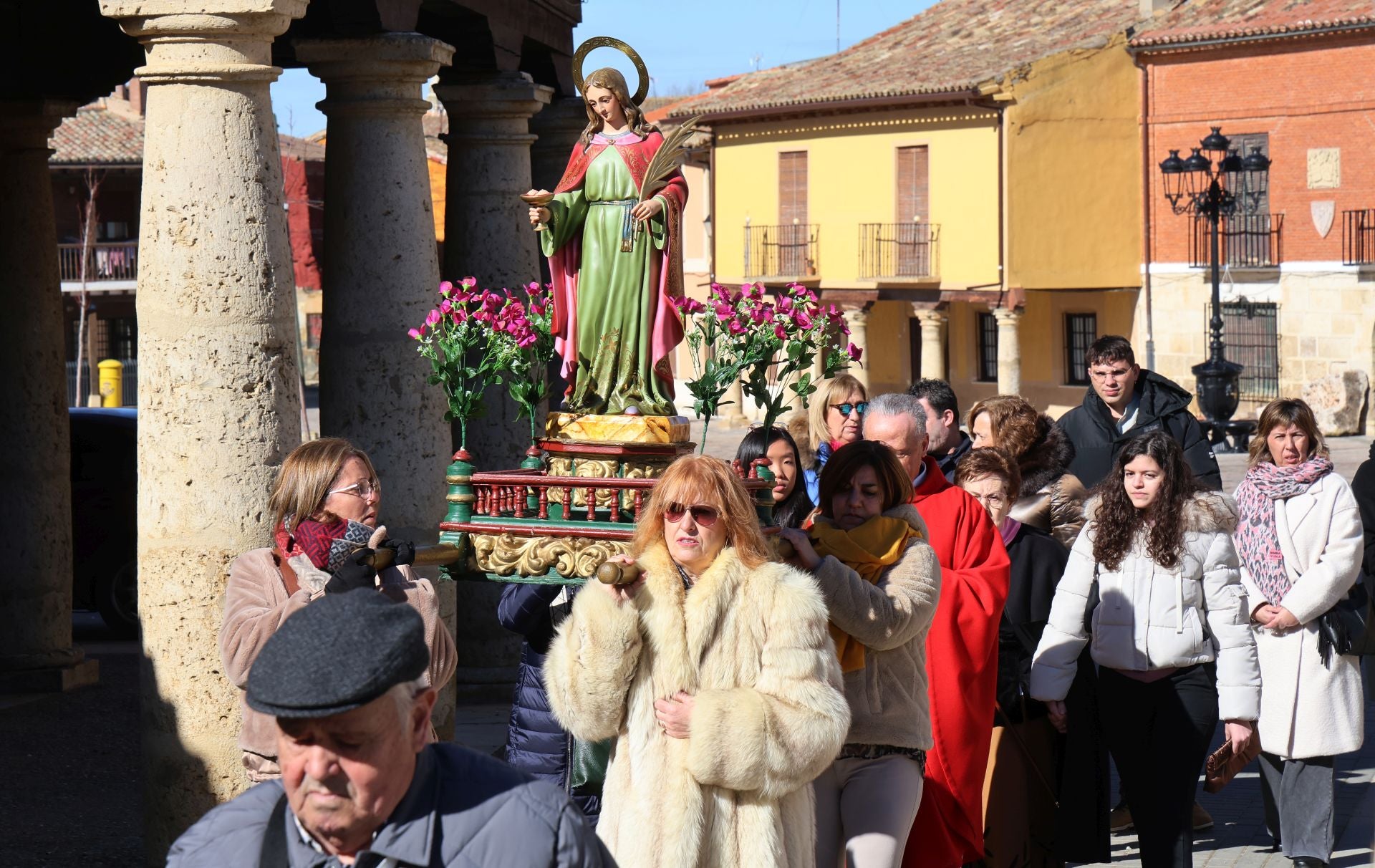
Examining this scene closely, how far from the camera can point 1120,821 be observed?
8219 millimetres

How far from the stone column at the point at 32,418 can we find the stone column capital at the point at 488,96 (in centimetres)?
226

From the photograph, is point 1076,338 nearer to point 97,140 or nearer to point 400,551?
point 97,140

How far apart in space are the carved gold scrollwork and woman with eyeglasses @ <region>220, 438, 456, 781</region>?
80cm

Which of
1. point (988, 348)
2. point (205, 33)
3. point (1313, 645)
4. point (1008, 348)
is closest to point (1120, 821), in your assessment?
point (1313, 645)

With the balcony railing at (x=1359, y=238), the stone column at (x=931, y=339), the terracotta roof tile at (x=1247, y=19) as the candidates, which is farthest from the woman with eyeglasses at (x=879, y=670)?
the stone column at (x=931, y=339)

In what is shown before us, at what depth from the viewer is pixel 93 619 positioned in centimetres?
1523

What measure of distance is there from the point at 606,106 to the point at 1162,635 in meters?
2.59

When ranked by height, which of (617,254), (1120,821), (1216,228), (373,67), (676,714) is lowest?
(1120,821)

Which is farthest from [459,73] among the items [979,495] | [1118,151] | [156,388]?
[1118,151]

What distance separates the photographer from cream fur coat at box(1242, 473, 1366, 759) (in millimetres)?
7285

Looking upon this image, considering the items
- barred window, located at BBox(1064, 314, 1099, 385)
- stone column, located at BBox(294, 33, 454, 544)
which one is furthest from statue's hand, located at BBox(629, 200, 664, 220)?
barred window, located at BBox(1064, 314, 1099, 385)

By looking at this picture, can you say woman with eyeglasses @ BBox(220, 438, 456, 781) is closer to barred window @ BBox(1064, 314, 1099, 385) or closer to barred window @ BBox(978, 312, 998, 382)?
barred window @ BBox(1064, 314, 1099, 385)

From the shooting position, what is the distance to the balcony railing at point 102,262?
47.3 metres

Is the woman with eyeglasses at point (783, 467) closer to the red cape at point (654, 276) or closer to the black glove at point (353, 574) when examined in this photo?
the red cape at point (654, 276)
